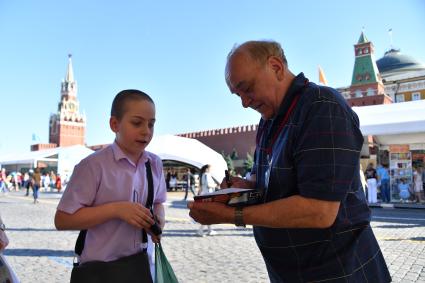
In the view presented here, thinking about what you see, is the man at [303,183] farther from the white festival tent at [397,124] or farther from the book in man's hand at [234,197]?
the white festival tent at [397,124]

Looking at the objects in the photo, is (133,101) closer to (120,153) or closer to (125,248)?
(120,153)

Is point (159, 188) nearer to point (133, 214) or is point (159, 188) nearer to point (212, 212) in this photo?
point (133, 214)

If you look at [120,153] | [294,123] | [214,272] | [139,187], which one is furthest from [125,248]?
[214,272]

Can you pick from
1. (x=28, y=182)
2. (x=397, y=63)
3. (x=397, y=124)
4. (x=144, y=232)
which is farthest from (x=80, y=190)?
(x=397, y=63)

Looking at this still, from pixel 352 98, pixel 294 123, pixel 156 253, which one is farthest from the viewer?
pixel 352 98

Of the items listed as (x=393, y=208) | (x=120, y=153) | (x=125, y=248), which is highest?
(x=120, y=153)

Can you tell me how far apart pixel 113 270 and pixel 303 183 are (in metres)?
0.95

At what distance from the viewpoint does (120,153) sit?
6.10ft

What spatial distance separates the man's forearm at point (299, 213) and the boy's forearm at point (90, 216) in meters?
0.70

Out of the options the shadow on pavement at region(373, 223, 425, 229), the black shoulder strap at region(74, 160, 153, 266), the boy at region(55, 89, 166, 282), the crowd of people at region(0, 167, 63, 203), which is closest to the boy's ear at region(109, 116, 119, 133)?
the boy at region(55, 89, 166, 282)

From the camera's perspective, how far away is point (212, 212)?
1428mm

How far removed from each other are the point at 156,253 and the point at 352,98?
6152 cm

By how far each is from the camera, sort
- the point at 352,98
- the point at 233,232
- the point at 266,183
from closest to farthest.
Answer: the point at 266,183 < the point at 233,232 < the point at 352,98

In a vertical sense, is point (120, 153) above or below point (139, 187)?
above
